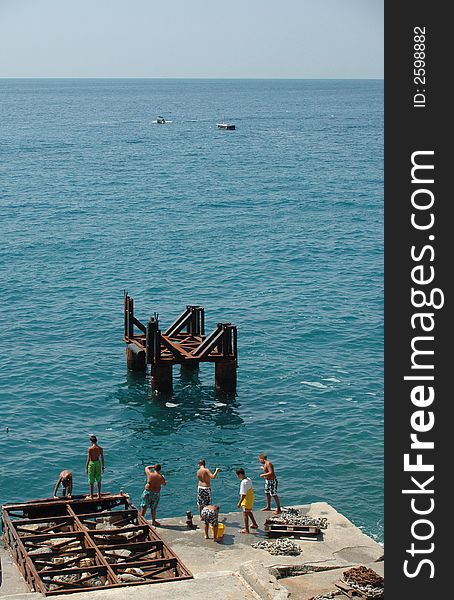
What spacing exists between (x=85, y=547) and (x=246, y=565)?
15.4 feet

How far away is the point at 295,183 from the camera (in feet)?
339

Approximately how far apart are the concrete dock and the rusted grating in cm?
50

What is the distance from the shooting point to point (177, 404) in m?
37.2

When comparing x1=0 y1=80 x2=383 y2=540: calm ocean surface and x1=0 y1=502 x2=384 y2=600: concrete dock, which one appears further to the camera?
x1=0 y1=80 x2=383 y2=540: calm ocean surface

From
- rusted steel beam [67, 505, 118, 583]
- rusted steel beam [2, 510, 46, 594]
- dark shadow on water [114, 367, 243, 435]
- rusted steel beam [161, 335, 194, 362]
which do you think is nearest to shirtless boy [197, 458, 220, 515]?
rusted steel beam [67, 505, 118, 583]

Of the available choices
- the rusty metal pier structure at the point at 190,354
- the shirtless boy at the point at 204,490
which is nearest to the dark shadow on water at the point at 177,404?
the rusty metal pier structure at the point at 190,354

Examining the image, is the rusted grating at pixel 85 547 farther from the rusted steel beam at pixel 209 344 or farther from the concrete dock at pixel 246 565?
the rusted steel beam at pixel 209 344

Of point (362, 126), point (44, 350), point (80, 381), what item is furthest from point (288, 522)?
point (362, 126)

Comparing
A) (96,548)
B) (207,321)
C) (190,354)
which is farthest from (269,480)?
(207,321)

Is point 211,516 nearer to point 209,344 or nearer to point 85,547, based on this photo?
point 85,547

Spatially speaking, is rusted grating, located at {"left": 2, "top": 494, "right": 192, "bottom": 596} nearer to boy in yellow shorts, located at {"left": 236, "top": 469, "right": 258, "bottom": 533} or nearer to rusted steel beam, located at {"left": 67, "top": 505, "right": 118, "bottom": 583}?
rusted steel beam, located at {"left": 67, "top": 505, "right": 118, "bottom": 583}

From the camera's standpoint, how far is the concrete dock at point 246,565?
18.5 m

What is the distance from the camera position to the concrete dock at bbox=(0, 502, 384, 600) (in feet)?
60.7

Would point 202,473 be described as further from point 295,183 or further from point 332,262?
point 295,183
